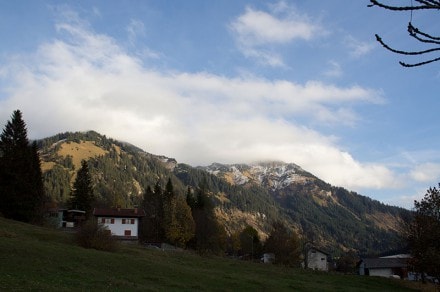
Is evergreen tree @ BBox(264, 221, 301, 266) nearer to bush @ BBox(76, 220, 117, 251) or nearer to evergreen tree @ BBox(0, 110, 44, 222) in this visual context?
bush @ BBox(76, 220, 117, 251)

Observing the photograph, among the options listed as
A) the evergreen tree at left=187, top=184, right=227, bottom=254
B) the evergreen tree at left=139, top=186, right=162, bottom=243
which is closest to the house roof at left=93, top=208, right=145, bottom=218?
the evergreen tree at left=139, top=186, right=162, bottom=243

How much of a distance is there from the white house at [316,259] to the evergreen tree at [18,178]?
74.5 metres

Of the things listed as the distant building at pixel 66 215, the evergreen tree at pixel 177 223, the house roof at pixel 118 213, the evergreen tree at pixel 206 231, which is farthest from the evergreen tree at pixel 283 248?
the distant building at pixel 66 215

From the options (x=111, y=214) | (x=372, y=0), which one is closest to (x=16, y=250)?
(x=372, y=0)

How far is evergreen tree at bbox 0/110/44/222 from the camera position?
61.8 metres

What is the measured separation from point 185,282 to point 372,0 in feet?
111

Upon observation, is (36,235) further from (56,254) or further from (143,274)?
(143,274)

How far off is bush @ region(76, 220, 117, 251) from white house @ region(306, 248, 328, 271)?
77.5 meters

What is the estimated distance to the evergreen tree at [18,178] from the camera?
203 ft

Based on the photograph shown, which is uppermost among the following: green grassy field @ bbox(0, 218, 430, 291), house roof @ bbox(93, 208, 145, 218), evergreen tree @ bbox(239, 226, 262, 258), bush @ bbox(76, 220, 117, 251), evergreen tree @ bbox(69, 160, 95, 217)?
evergreen tree @ bbox(69, 160, 95, 217)

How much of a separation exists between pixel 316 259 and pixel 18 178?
83.1 metres

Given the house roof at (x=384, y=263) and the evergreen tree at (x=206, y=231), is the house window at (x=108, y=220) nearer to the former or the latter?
the evergreen tree at (x=206, y=231)

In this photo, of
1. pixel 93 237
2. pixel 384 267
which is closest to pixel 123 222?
pixel 93 237

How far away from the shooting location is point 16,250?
35062mm
